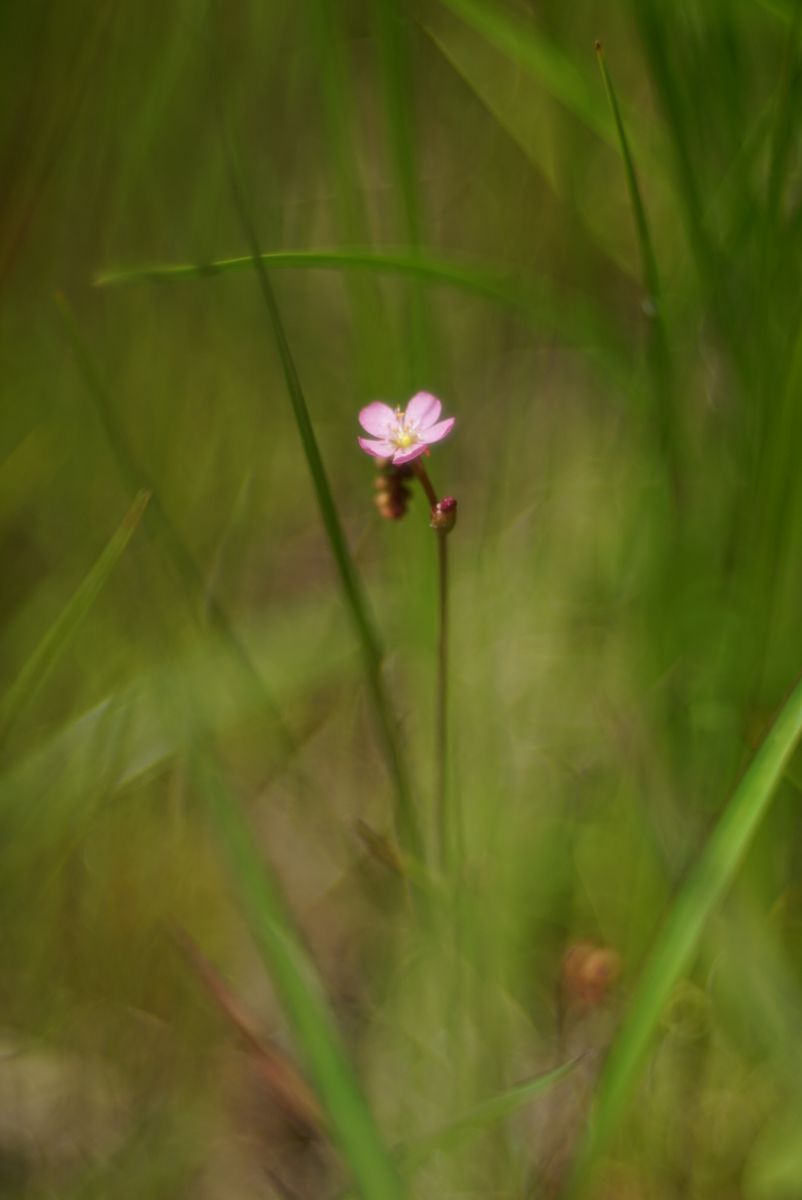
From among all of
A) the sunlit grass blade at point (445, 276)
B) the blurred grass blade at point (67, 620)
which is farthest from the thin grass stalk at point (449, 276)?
the blurred grass blade at point (67, 620)

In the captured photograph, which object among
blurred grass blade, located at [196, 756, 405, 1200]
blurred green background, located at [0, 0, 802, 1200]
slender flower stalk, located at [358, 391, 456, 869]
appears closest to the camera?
blurred grass blade, located at [196, 756, 405, 1200]

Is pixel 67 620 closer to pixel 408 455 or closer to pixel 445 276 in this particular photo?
pixel 408 455

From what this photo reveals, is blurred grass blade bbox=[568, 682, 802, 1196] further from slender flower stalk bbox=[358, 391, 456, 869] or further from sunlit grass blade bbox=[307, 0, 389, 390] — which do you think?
sunlit grass blade bbox=[307, 0, 389, 390]

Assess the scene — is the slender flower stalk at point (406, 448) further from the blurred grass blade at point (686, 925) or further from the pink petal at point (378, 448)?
the blurred grass blade at point (686, 925)

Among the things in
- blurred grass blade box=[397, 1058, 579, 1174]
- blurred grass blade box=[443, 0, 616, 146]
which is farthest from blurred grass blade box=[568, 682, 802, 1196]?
blurred grass blade box=[443, 0, 616, 146]

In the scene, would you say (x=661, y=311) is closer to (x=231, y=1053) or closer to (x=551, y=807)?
(x=551, y=807)

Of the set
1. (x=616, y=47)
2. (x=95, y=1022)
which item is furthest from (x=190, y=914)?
(x=616, y=47)

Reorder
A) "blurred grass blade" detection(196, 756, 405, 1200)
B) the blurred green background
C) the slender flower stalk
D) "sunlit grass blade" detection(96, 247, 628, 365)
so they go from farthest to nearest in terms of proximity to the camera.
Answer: the blurred green background, the slender flower stalk, "sunlit grass blade" detection(96, 247, 628, 365), "blurred grass blade" detection(196, 756, 405, 1200)
